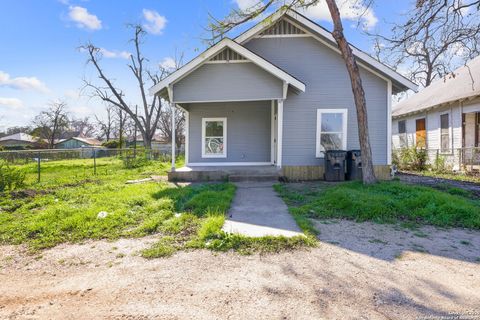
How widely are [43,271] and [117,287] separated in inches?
45.1

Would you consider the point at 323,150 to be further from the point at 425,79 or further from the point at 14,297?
the point at 425,79

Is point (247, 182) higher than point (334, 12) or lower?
lower

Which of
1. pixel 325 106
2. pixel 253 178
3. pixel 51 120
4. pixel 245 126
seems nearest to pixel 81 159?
pixel 245 126

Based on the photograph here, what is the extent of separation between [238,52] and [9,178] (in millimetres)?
7736

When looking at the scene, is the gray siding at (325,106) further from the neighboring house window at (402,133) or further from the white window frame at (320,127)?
the neighboring house window at (402,133)

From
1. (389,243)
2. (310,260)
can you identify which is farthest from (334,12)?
(310,260)

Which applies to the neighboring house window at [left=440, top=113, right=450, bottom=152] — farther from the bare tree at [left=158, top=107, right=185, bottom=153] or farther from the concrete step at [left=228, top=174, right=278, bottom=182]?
the bare tree at [left=158, top=107, right=185, bottom=153]

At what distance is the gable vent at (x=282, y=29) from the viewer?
9898mm

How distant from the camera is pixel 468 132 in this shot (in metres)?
12.5

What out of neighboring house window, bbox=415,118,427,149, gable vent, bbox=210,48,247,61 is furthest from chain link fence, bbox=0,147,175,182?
neighboring house window, bbox=415,118,427,149

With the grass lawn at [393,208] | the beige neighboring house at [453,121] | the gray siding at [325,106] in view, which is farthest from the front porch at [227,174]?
the beige neighboring house at [453,121]

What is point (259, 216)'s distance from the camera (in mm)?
5039

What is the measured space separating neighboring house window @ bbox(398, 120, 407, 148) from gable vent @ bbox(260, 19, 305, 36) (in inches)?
476

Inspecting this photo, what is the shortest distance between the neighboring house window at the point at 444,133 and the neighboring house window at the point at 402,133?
3521 mm
